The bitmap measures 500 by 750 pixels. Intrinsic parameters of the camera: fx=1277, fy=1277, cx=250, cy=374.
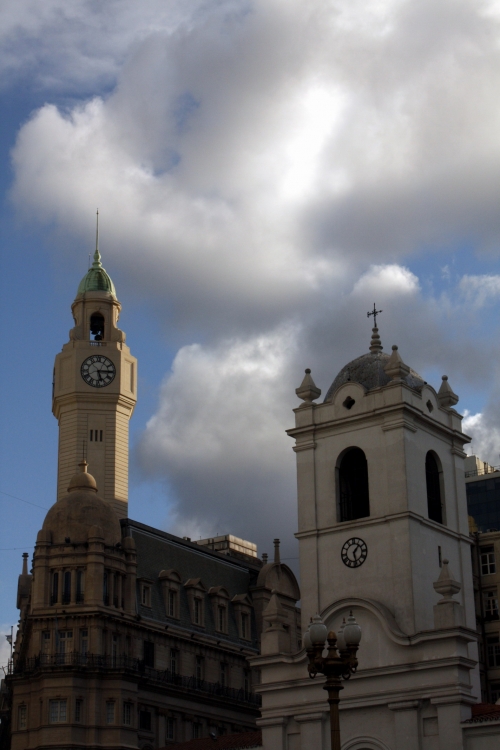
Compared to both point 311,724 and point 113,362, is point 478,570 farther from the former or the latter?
point 311,724

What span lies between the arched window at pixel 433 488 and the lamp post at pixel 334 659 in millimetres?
25136

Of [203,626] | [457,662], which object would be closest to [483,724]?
[457,662]

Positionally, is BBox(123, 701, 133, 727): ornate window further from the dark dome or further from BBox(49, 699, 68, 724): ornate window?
the dark dome

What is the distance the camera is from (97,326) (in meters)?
108

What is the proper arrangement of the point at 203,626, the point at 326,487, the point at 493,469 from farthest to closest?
the point at 493,469
the point at 203,626
the point at 326,487

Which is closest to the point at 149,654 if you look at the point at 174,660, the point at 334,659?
the point at 174,660

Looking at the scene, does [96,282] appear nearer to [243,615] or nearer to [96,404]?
[96,404]

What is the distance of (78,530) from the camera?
279 feet

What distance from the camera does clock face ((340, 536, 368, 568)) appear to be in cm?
6166

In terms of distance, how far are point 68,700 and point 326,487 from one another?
25800 millimetres

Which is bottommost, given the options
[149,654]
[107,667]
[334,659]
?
[334,659]

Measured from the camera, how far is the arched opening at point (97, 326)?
107 m

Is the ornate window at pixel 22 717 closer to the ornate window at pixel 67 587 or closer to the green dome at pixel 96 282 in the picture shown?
the ornate window at pixel 67 587

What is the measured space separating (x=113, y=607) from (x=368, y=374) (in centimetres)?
2824
